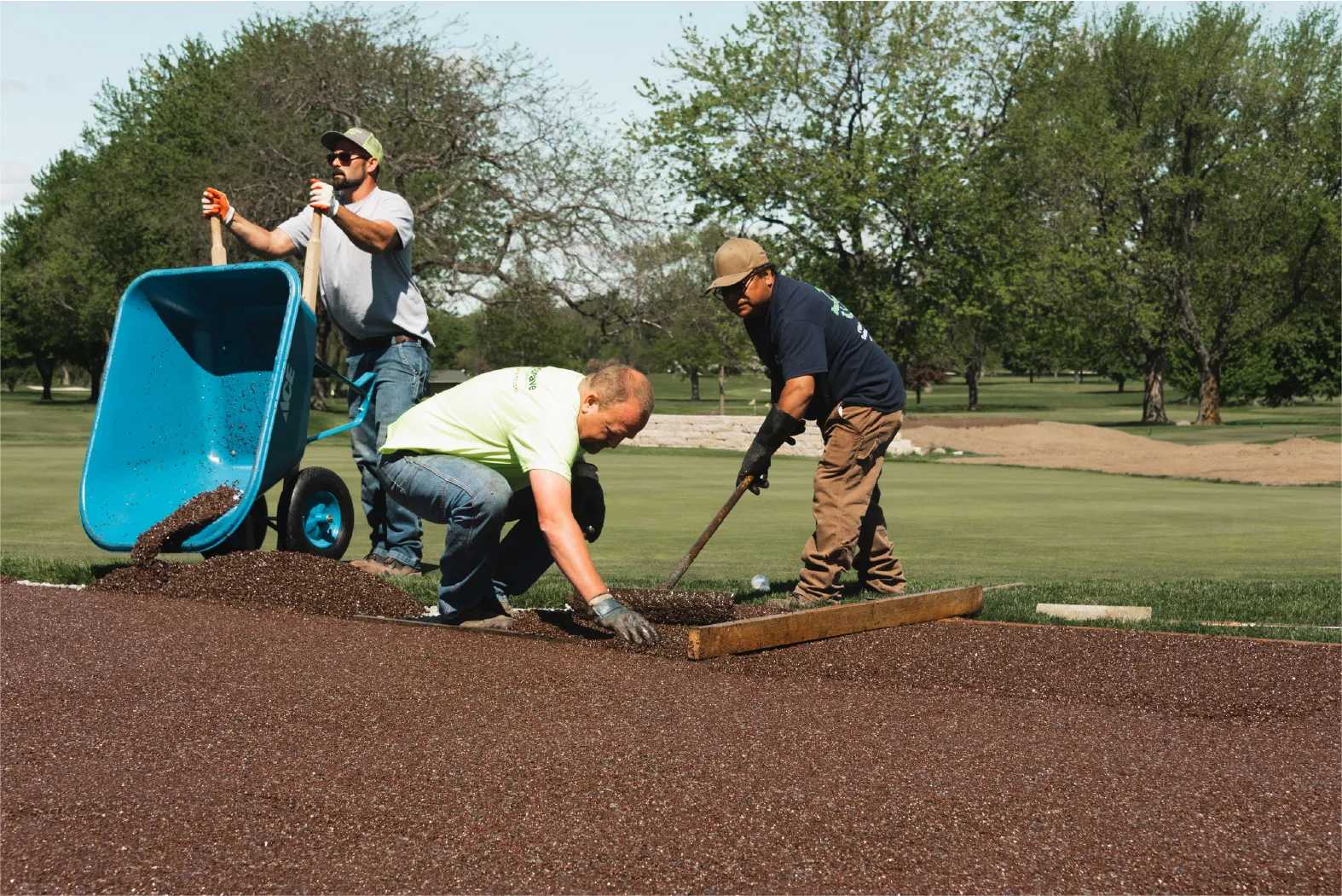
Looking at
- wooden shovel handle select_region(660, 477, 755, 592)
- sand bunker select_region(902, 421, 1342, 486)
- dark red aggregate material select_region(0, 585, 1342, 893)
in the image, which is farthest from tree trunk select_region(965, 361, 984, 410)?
dark red aggregate material select_region(0, 585, 1342, 893)

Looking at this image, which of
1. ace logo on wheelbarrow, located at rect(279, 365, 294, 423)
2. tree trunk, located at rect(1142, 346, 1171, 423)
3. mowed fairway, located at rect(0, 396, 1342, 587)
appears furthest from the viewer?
tree trunk, located at rect(1142, 346, 1171, 423)

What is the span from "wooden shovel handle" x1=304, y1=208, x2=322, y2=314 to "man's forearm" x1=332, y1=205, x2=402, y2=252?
0.63 ft

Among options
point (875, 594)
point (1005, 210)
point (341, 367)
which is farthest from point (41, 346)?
point (875, 594)

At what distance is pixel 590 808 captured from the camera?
2789 millimetres

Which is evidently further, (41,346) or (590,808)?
(41,346)

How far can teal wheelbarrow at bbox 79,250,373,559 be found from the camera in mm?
6020

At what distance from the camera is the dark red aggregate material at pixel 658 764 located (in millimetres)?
2484

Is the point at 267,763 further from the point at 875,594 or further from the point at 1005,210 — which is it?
the point at 1005,210

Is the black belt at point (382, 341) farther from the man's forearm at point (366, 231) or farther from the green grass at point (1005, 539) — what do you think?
the green grass at point (1005, 539)

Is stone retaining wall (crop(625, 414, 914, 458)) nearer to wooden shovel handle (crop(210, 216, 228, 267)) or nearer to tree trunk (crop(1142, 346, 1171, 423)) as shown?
tree trunk (crop(1142, 346, 1171, 423))

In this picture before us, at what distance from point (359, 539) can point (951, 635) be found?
15.4 feet

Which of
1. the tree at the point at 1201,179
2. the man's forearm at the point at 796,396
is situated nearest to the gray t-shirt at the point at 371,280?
the man's forearm at the point at 796,396

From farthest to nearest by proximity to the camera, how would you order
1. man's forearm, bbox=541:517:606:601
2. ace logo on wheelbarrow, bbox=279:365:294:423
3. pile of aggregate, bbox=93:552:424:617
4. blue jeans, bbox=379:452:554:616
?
ace logo on wheelbarrow, bbox=279:365:294:423, pile of aggregate, bbox=93:552:424:617, blue jeans, bbox=379:452:554:616, man's forearm, bbox=541:517:606:601

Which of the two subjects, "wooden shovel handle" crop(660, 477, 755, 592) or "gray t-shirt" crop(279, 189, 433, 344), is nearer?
"wooden shovel handle" crop(660, 477, 755, 592)
